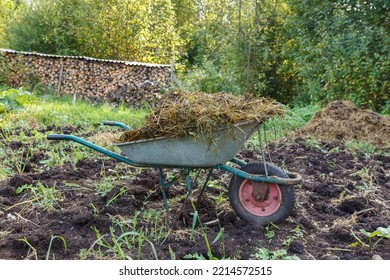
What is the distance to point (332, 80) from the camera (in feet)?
28.9

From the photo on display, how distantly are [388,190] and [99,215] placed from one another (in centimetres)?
237

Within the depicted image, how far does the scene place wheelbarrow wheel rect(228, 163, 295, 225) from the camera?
3.02 metres

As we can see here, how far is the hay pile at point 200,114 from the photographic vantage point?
290 cm

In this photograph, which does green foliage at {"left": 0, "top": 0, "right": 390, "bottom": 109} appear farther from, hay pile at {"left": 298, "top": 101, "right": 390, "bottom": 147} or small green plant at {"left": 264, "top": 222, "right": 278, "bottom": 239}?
small green plant at {"left": 264, "top": 222, "right": 278, "bottom": 239}

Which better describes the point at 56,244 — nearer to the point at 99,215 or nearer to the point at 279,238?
the point at 99,215

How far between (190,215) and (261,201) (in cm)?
47

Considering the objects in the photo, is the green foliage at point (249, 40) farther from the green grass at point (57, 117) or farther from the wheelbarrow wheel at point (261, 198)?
the wheelbarrow wheel at point (261, 198)

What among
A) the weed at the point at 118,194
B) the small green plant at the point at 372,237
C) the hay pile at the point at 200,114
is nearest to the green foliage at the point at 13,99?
the weed at the point at 118,194

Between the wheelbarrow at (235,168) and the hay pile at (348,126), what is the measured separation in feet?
11.4

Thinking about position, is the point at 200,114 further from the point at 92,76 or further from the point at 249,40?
the point at 92,76

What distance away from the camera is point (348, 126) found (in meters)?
6.58

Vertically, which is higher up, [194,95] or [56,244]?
[194,95]

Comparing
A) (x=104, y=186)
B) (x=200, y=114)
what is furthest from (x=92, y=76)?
(x=200, y=114)
